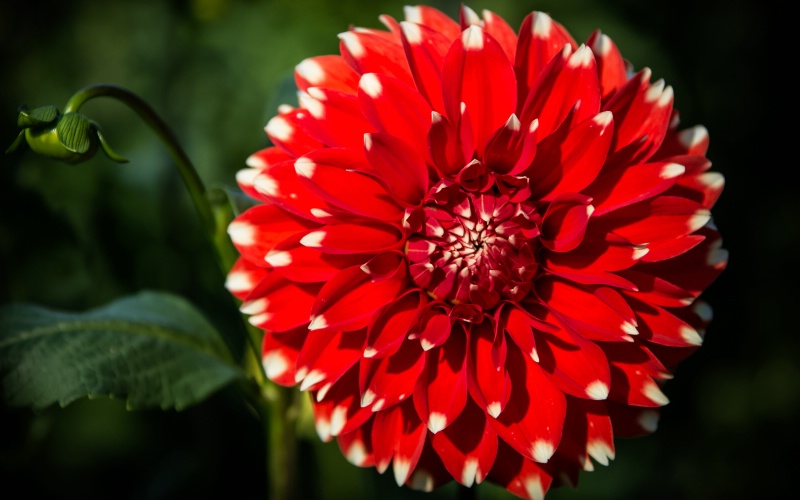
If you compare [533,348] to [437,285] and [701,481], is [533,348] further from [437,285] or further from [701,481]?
[701,481]

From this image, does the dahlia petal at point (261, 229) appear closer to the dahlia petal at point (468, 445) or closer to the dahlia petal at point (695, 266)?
the dahlia petal at point (468, 445)

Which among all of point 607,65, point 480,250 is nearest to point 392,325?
point 480,250

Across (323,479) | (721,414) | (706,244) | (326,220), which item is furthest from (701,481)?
(326,220)

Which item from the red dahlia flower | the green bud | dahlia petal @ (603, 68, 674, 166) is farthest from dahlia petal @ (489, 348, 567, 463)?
the green bud

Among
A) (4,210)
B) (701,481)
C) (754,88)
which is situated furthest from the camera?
(754,88)

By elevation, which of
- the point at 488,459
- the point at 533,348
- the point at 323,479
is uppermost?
the point at 533,348

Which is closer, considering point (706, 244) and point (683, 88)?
point (706, 244)
